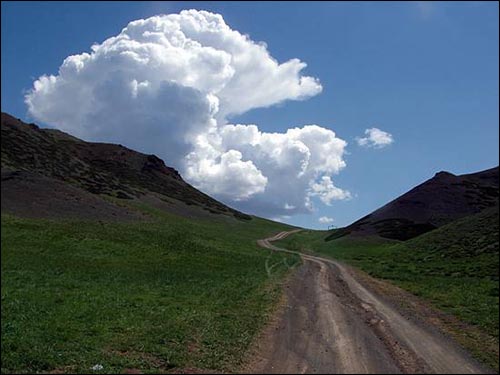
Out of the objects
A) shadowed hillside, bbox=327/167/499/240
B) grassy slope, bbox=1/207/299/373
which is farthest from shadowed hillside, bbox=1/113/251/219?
shadowed hillside, bbox=327/167/499/240

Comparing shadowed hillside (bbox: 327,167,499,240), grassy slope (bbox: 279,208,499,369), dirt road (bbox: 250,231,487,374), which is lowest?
dirt road (bbox: 250,231,487,374)

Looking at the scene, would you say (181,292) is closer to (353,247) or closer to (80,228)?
(80,228)

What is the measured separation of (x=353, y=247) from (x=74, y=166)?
243 feet

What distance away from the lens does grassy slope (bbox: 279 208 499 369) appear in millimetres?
22864

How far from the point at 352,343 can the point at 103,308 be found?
398 inches

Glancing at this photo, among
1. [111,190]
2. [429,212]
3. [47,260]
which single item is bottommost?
[47,260]

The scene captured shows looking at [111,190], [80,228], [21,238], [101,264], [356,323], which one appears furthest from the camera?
[356,323]

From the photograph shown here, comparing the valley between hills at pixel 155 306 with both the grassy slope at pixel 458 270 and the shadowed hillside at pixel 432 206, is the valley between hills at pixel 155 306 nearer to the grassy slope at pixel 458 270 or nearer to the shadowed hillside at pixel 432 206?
the grassy slope at pixel 458 270

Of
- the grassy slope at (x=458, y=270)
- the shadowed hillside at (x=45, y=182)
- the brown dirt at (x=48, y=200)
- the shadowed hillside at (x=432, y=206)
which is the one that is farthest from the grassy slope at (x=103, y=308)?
the shadowed hillside at (x=432, y=206)

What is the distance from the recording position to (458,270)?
39875 millimetres

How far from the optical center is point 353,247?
8350 centimetres

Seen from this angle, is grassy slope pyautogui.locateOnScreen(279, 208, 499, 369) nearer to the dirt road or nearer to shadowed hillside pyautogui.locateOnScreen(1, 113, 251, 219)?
the dirt road

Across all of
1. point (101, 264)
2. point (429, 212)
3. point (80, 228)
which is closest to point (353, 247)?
point (429, 212)

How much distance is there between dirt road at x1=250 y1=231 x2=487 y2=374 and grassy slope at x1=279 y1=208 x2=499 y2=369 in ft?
5.64
